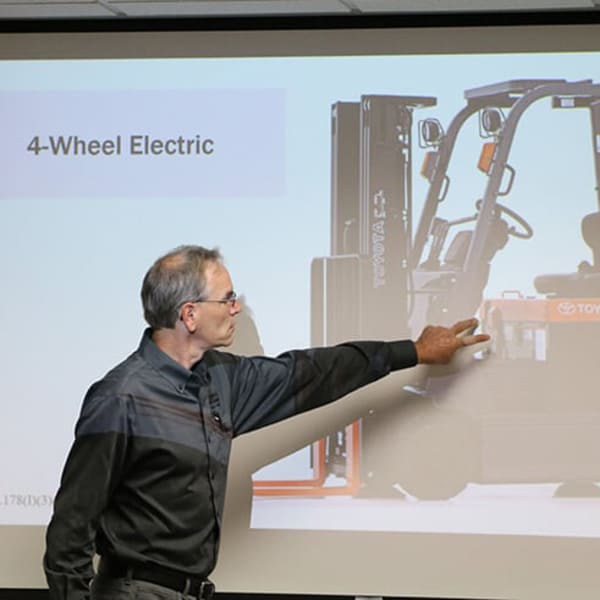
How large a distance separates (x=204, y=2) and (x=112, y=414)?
6.16 feet

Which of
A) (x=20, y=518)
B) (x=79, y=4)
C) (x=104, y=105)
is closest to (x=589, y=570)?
(x=20, y=518)

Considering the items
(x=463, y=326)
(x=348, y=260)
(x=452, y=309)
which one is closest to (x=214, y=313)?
(x=463, y=326)

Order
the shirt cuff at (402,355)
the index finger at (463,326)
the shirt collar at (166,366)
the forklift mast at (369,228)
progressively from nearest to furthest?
1. the shirt collar at (166,366)
2. the shirt cuff at (402,355)
3. the index finger at (463,326)
4. the forklift mast at (369,228)

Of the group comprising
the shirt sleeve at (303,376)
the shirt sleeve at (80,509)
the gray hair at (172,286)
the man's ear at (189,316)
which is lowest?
the shirt sleeve at (80,509)

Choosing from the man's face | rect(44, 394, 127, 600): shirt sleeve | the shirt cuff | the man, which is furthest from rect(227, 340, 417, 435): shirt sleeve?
rect(44, 394, 127, 600): shirt sleeve

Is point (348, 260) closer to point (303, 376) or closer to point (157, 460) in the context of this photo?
point (303, 376)

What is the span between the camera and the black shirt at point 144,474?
2641 millimetres

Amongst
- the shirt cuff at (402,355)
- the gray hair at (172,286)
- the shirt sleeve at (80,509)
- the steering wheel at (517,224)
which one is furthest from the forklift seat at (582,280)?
the shirt sleeve at (80,509)

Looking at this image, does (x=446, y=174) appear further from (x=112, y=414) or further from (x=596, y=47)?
(x=112, y=414)

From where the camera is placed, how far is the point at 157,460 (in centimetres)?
275

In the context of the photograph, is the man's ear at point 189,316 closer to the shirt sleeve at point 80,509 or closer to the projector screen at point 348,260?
the shirt sleeve at point 80,509

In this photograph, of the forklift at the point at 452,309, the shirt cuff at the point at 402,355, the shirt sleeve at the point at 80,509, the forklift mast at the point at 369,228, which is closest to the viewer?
the shirt sleeve at the point at 80,509

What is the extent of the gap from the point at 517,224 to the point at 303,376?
1.15m

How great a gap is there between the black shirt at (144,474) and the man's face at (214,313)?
0.34ft
